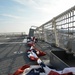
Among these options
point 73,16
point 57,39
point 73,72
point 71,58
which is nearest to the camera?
point 73,72

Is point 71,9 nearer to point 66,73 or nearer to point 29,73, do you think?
point 29,73

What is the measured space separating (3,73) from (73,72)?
172 centimetres

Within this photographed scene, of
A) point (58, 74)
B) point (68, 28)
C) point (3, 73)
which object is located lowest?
point (3, 73)

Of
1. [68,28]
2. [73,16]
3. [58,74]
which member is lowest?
[58,74]

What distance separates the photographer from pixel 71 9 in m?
5.43

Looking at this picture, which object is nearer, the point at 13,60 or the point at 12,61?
the point at 12,61

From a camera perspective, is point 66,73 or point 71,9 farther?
point 71,9

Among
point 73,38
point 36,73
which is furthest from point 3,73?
point 73,38

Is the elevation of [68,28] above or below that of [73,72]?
above

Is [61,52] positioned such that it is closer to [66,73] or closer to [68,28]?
[68,28]

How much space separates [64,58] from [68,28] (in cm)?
177

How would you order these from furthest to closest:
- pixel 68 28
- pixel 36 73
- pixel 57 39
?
1. pixel 57 39
2. pixel 68 28
3. pixel 36 73

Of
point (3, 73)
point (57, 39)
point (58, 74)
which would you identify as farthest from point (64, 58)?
point (57, 39)

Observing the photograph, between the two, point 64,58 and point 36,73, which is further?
point 64,58
